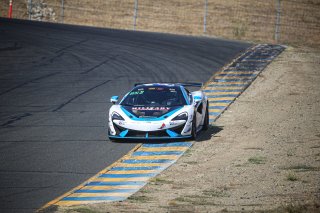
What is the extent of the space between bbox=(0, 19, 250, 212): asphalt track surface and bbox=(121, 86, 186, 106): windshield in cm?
117

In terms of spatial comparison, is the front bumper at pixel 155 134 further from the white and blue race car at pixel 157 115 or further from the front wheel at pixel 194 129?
the front wheel at pixel 194 129

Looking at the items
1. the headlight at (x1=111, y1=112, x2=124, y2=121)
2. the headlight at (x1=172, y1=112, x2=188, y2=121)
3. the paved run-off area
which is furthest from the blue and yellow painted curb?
the headlight at (x1=111, y1=112, x2=124, y2=121)

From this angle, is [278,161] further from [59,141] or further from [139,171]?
[59,141]

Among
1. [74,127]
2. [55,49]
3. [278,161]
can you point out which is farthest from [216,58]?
[278,161]

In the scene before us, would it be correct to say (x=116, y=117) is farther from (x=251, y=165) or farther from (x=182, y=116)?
(x=251, y=165)

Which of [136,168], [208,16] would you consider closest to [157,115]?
[136,168]

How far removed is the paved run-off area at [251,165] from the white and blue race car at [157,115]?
22.8 inches

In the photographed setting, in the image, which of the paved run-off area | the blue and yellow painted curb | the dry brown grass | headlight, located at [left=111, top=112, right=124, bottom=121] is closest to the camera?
the paved run-off area

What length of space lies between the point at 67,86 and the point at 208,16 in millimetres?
21110

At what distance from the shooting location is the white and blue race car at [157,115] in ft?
48.8

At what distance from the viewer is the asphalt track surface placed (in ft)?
40.3

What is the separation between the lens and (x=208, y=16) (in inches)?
1666

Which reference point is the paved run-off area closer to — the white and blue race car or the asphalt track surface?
the white and blue race car

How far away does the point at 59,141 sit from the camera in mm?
15172
